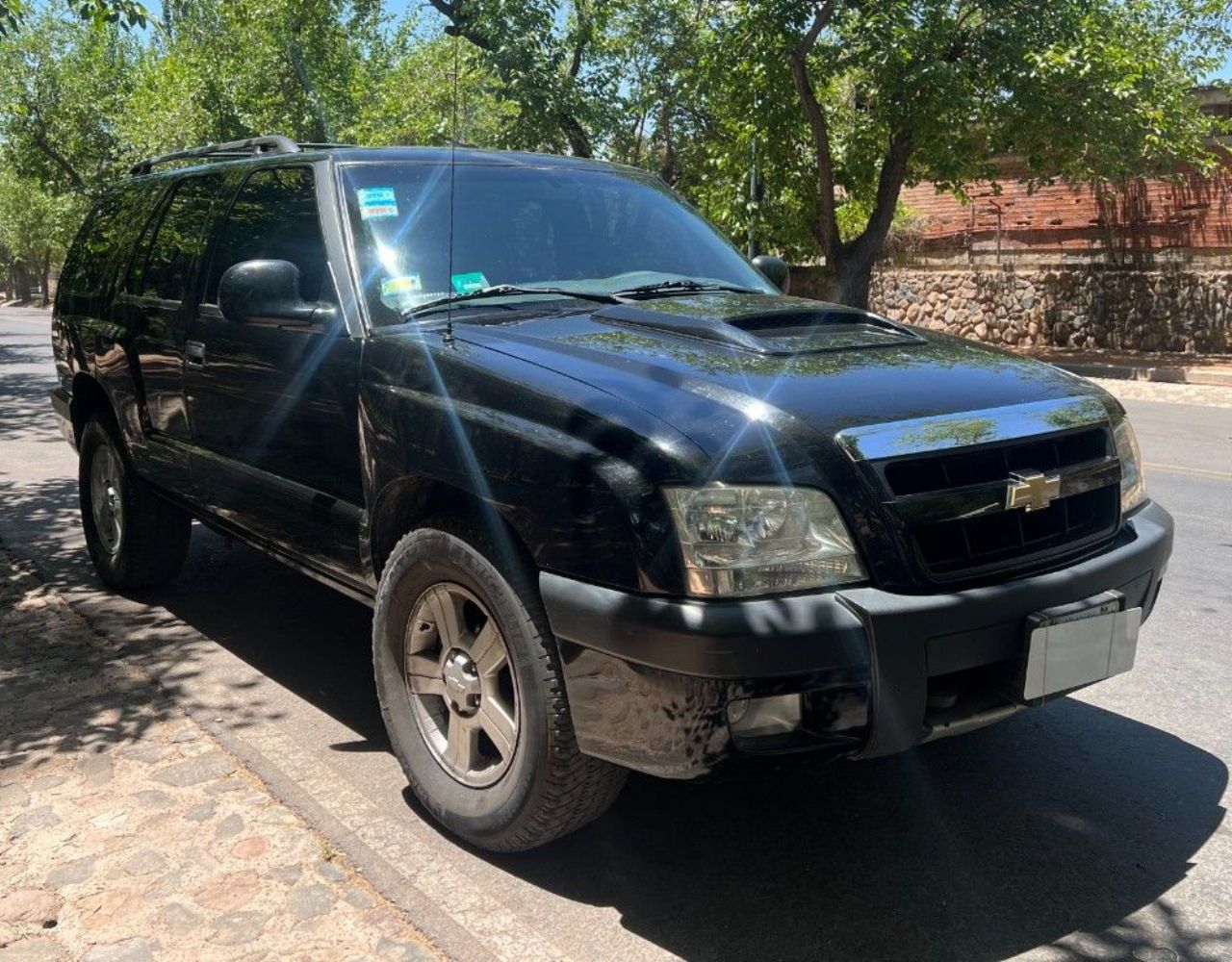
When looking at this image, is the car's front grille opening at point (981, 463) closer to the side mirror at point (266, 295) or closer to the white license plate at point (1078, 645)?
the white license plate at point (1078, 645)

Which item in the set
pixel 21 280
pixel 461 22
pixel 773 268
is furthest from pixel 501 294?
pixel 21 280

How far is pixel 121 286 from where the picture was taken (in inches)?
214

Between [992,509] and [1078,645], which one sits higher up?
[992,509]

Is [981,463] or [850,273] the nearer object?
[981,463]

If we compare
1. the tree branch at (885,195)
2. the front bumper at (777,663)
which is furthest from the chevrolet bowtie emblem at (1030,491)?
the tree branch at (885,195)

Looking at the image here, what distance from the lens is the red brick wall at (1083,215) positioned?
2064 cm

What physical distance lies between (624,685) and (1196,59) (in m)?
22.4

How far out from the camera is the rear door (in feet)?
12.4

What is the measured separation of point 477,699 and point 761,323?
136cm

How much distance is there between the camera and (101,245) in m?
5.93

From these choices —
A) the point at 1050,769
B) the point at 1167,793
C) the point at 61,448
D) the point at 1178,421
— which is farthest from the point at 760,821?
the point at 1178,421

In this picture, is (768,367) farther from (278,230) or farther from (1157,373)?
(1157,373)

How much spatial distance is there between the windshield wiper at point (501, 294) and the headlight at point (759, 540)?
4.39 feet

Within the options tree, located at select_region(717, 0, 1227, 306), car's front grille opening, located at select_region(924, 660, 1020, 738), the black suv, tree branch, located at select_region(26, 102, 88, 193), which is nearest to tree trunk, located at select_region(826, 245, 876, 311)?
tree, located at select_region(717, 0, 1227, 306)
